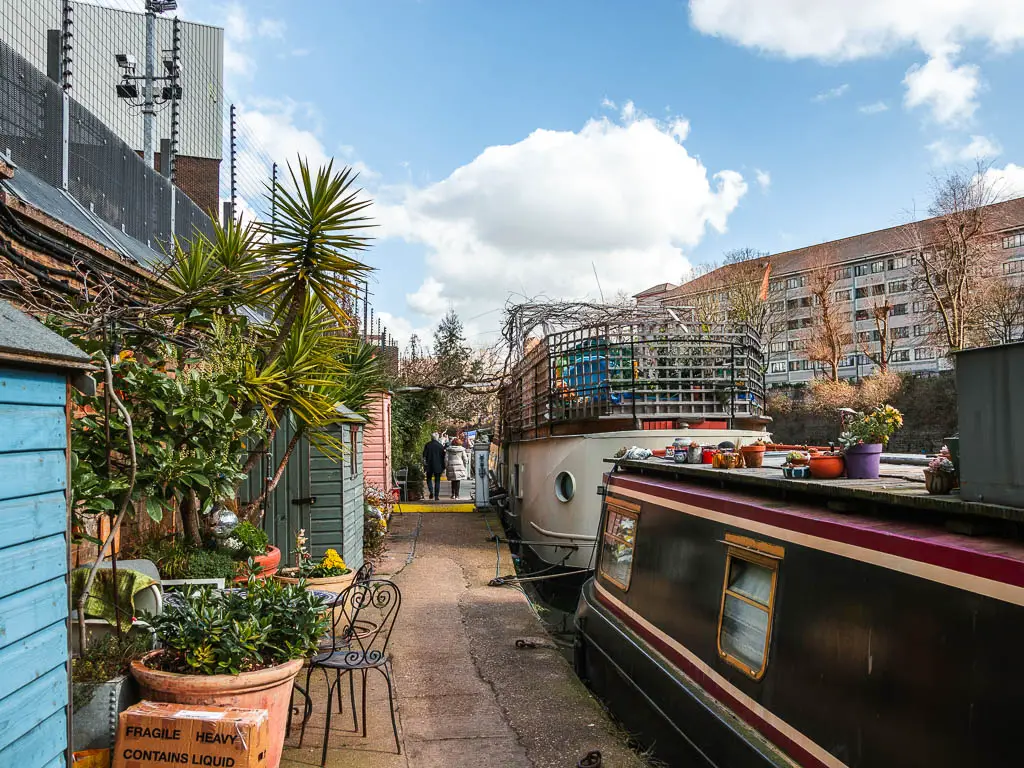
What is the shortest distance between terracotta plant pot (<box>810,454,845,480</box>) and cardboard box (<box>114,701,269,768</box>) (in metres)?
2.86

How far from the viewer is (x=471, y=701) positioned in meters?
5.12

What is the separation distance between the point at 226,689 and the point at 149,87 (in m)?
8.70

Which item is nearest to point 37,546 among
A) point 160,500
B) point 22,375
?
point 22,375

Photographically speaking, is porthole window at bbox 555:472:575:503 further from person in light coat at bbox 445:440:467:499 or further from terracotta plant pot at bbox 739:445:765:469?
person in light coat at bbox 445:440:467:499

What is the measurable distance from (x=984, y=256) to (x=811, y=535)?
1016 inches

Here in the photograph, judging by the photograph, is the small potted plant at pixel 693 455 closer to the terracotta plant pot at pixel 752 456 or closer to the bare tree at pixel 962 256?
the terracotta plant pot at pixel 752 456

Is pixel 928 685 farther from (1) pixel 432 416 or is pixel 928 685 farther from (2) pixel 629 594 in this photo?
(1) pixel 432 416

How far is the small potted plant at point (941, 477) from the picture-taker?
2.97 m

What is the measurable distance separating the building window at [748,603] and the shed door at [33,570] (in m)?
3.05

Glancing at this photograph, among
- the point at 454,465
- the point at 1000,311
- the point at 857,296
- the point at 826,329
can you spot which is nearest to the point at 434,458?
the point at 454,465

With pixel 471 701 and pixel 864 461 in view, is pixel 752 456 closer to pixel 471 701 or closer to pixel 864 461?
pixel 864 461

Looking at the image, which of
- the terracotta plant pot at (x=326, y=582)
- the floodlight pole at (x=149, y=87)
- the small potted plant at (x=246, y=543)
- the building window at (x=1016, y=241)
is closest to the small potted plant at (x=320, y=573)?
the terracotta plant pot at (x=326, y=582)

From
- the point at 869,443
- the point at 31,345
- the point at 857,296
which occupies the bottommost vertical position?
the point at 869,443

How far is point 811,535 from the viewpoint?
3484 mm
